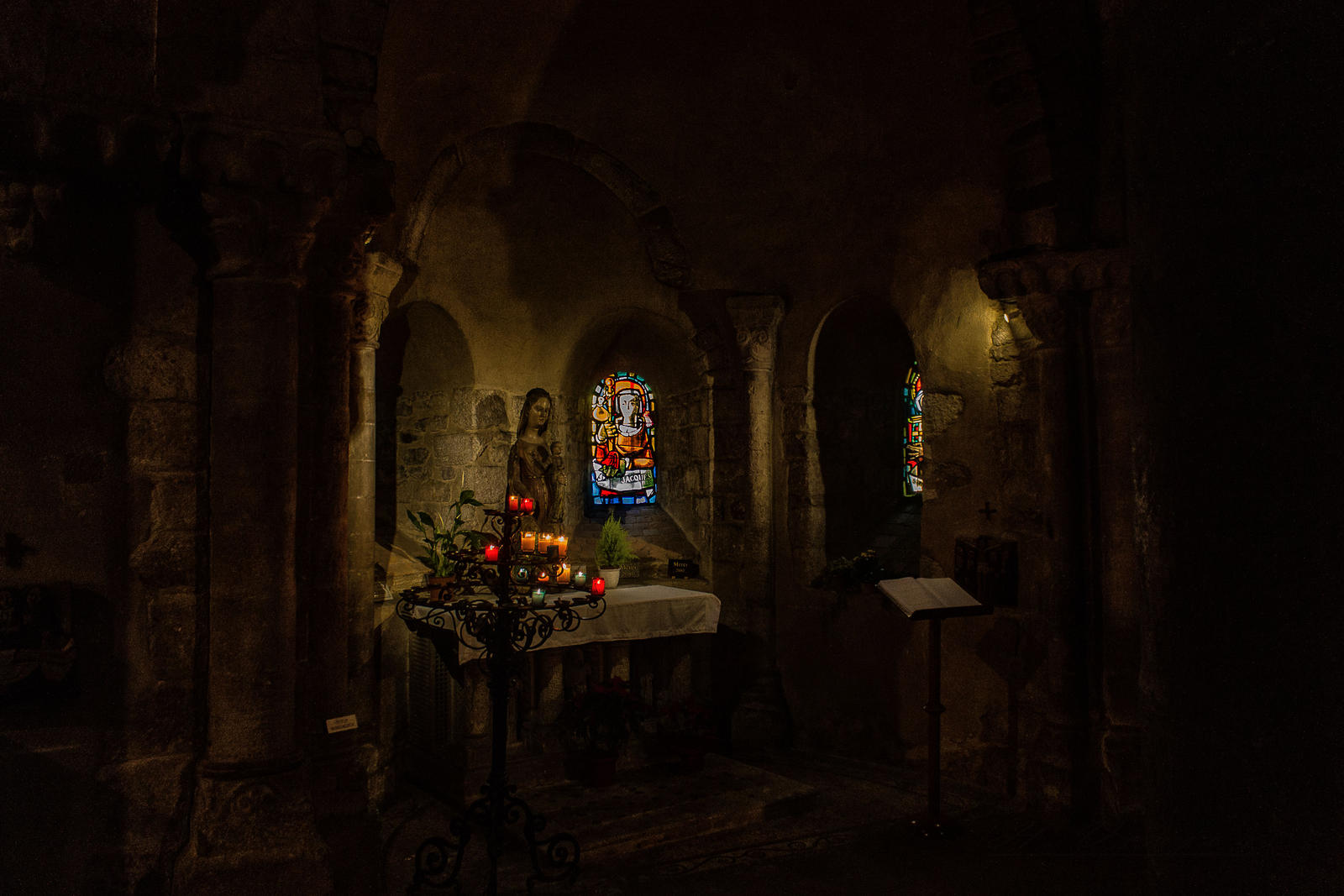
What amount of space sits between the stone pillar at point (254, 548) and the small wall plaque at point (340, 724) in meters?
0.71

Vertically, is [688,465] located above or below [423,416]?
below

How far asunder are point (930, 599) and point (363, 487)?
10.9 ft

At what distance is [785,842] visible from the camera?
199 inches

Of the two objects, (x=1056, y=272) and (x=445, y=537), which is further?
(x=445, y=537)

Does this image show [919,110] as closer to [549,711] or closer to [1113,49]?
[1113,49]

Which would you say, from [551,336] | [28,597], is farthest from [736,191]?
[28,597]

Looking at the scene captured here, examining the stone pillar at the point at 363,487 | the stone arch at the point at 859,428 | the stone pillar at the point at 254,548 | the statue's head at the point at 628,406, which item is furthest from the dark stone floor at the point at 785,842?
the statue's head at the point at 628,406

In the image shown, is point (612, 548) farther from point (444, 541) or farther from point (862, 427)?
point (862, 427)

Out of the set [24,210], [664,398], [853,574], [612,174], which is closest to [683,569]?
[853,574]

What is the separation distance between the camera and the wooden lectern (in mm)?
4895

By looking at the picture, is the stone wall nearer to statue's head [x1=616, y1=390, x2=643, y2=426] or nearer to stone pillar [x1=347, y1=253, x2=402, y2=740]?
statue's head [x1=616, y1=390, x2=643, y2=426]

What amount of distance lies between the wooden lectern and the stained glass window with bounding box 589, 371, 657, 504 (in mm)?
4103

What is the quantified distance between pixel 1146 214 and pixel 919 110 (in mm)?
5570

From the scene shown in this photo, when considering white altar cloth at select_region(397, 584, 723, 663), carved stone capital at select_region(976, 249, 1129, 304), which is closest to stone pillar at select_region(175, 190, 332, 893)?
white altar cloth at select_region(397, 584, 723, 663)
